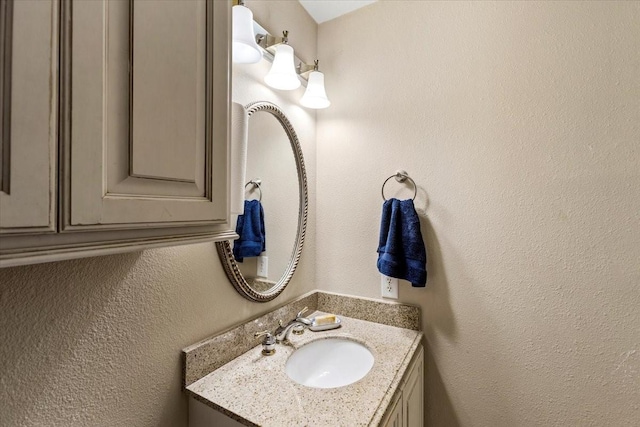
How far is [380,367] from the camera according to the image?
945 mm

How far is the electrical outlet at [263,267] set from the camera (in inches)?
43.7

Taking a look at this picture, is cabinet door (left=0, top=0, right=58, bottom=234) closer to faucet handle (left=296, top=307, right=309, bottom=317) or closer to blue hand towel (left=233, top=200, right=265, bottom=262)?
blue hand towel (left=233, top=200, right=265, bottom=262)

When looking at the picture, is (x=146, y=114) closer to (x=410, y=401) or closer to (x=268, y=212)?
(x=268, y=212)

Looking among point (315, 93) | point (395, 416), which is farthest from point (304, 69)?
point (395, 416)

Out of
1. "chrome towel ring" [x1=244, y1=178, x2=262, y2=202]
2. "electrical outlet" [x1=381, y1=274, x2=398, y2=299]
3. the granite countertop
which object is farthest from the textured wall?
A: "electrical outlet" [x1=381, y1=274, x2=398, y2=299]

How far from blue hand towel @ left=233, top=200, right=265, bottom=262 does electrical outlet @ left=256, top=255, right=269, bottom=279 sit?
0.03 metres

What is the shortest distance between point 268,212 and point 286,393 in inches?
25.0

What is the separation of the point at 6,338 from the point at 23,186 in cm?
40

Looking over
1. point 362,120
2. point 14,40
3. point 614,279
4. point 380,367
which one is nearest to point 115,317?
point 14,40

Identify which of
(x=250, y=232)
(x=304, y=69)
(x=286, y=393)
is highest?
(x=304, y=69)

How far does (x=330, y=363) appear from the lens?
117 centimetres

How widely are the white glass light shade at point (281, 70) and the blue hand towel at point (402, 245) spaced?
0.66 m

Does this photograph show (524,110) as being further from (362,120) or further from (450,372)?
(450,372)

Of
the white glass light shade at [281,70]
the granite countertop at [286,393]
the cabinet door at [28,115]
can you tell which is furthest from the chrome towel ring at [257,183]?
the cabinet door at [28,115]
